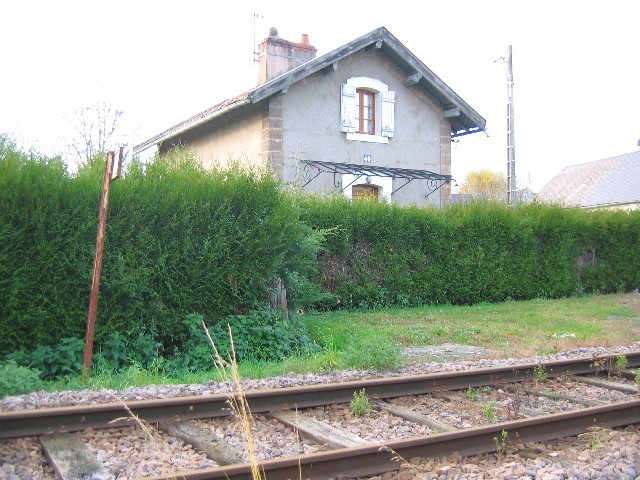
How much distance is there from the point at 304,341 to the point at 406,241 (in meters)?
7.31

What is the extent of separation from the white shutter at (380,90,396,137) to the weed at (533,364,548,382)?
49.5ft

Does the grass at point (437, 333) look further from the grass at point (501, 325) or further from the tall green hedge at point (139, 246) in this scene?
the tall green hedge at point (139, 246)

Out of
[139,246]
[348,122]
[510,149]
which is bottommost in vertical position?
[139,246]

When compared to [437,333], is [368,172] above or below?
above

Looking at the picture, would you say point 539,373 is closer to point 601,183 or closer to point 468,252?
point 468,252

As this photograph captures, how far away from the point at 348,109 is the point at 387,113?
5.39ft

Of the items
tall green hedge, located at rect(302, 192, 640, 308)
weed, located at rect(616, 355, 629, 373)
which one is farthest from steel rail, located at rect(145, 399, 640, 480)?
tall green hedge, located at rect(302, 192, 640, 308)

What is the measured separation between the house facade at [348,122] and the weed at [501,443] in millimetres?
14496

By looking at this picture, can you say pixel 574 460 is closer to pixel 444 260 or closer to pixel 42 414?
pixel 42 414

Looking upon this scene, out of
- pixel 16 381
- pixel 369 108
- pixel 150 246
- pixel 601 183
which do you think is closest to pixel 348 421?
pixel 16 381

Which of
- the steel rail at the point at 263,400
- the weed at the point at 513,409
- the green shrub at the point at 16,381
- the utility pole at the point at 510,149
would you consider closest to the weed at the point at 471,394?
the steel rail at the point at 263,400

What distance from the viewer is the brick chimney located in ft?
71.2

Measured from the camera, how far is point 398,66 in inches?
898

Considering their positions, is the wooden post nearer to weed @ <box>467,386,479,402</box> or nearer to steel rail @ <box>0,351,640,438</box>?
steel rail @ <box>0,351,640,438</box>
